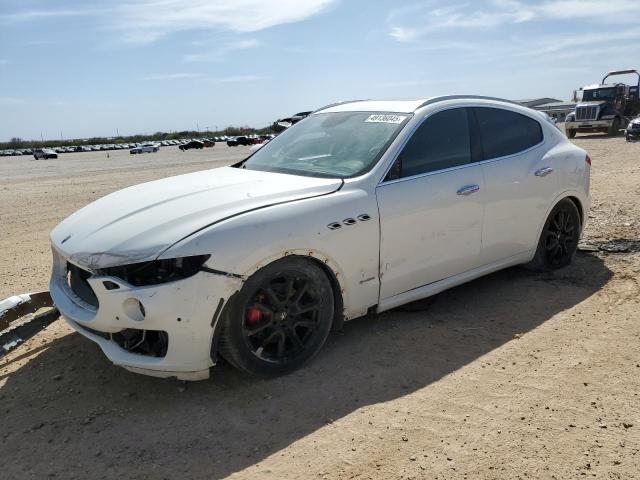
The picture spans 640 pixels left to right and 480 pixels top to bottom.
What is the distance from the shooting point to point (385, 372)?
355cm

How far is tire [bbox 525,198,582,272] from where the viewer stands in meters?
5.11

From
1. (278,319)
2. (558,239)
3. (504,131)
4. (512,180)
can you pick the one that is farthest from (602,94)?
(278,319)

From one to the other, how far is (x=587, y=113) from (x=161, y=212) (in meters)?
28.6

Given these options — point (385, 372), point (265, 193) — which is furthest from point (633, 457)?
point (265, 193)

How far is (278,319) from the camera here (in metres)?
3.41

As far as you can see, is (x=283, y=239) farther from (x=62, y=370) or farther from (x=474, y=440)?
(x=62, y=370)

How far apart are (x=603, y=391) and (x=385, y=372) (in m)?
1.25

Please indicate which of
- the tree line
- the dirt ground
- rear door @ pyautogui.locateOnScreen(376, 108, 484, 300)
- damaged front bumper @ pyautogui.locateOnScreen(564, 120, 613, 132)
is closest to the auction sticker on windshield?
rear door @ pyautogui.locateOnScreen(376, 108, 484, 300)

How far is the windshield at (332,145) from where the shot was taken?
4.01 metres

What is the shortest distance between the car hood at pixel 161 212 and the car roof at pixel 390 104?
3.19ft

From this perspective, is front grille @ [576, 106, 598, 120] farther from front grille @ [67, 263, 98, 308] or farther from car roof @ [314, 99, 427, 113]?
front grille @ [67, 263, 98, 308]

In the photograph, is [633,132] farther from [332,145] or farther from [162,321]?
[162,321]

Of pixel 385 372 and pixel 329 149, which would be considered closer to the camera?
pixel 385 372

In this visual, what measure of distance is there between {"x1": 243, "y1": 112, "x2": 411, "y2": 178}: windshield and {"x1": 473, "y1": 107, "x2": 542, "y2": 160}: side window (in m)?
0.79
